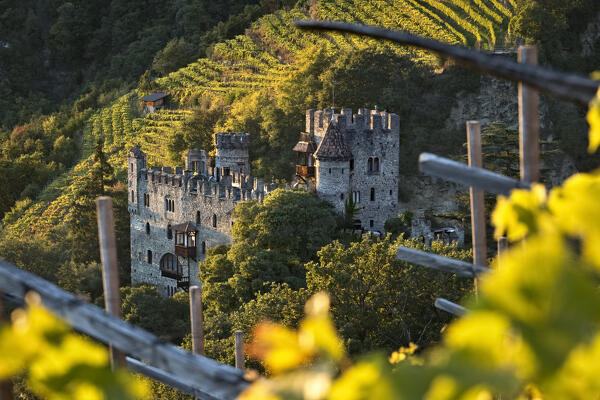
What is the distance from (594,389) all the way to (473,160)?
441 cm

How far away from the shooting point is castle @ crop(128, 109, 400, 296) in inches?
1293

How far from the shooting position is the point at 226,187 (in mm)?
34531

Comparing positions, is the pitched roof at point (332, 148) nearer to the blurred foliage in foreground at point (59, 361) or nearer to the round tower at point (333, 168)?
the round tower at point (333, 168)

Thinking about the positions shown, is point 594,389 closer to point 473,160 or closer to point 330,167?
point 473,160

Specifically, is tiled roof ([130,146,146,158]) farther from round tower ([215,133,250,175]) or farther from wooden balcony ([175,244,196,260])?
wooden balcony ([175,244,196,260])

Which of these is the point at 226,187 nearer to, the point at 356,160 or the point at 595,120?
the point at 356,160

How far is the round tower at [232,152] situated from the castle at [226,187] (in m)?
0.04

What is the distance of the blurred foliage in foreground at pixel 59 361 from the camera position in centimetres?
246

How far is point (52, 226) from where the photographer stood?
45.6m

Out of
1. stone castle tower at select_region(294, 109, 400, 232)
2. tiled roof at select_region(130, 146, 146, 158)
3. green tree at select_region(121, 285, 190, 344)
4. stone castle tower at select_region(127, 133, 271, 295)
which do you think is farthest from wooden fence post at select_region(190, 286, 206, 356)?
tiled roof at select_region(130, 146, 146, 158)

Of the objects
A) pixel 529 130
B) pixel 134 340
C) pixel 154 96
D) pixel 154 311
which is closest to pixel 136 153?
pixel 154 311

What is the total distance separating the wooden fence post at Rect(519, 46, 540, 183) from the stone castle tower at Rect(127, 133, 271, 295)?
27.6 m

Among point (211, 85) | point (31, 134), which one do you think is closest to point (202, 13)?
point (31, 134)

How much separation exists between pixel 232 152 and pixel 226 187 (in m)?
2.62
